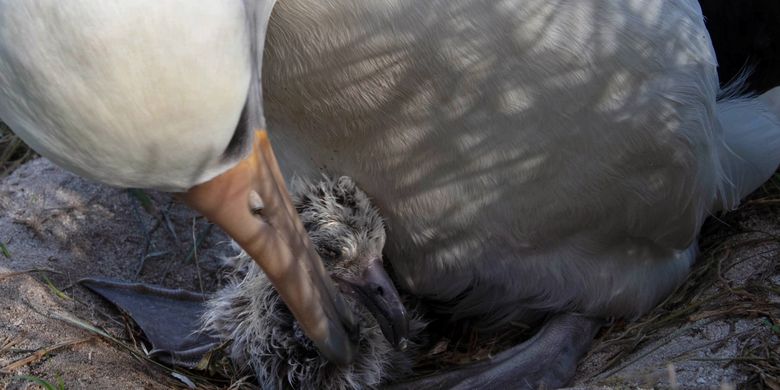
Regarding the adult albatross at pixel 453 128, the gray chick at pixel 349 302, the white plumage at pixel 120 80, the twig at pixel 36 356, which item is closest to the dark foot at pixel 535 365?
the adult albatross at pixel 453 128

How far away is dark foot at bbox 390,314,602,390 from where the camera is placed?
263 centimetres

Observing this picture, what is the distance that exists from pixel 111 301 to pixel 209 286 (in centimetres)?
42

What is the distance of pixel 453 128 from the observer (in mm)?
2271

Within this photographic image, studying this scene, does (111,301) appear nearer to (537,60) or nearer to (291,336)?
(291,336)

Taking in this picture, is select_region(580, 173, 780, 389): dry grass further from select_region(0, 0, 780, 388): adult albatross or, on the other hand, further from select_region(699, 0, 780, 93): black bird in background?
select_region(699, 0, 780, 93): black bird in background

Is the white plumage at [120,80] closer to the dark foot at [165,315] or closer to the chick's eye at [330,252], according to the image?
the chick's eye at [330,252]

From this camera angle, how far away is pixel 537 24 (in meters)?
2.14

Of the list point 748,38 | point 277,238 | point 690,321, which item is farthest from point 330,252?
point 748,38

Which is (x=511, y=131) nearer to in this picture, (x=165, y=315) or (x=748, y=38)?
(x=748, y=38)

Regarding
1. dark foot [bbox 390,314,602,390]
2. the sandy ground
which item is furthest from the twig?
dark foot [bbox 390,314,602,390]

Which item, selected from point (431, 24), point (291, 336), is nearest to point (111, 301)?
point (291, 336)

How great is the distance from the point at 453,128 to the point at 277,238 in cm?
50

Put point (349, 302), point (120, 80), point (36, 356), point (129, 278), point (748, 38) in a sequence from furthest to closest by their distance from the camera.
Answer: point (129, 278), point (748, 38), point (349, 302), point (36, 356), point (120, 80)

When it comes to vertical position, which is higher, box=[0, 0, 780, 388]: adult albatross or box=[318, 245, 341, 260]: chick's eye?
box=[0, 0, 780, 388]: adult albatross
